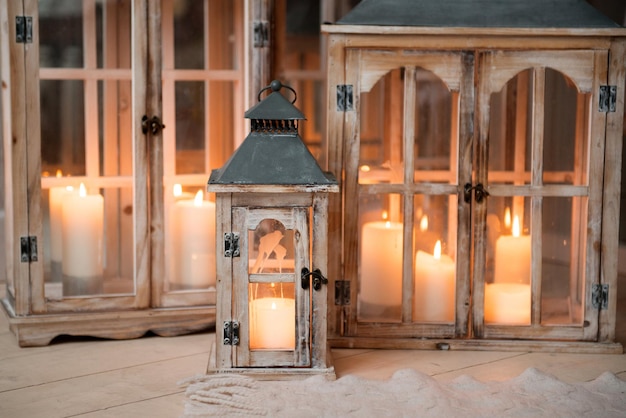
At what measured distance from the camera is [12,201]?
2607 millimetres

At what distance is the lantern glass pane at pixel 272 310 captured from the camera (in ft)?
7.15

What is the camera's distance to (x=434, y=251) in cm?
246

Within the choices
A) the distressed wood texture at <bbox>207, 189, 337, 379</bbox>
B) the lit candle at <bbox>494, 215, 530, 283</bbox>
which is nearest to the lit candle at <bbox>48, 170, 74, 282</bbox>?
the distressed wood texture at <bbox>207, 189, 337, 379</bbox>

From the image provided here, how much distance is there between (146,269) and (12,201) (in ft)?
1.48

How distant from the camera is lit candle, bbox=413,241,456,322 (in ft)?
8.06

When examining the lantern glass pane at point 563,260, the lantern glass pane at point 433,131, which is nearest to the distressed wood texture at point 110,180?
the lantern glass pane at point 433,131

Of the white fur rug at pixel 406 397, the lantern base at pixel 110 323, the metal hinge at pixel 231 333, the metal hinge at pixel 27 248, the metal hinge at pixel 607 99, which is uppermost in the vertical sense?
the metal hinge at pixel 607 99

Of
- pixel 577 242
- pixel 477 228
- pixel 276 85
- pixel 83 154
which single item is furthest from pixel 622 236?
pixel 83 154

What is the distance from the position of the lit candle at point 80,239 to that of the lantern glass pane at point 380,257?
778 millimetres

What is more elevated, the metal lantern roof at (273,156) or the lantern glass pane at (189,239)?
the metal lantern roof at (273,156)

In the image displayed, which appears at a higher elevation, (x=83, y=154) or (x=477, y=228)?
(x=83, y=154)

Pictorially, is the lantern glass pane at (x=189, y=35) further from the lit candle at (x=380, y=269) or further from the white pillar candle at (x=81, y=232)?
the lit candle at (x=380, y=269)

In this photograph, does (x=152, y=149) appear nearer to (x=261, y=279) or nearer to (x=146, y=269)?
(x=146, y=269)

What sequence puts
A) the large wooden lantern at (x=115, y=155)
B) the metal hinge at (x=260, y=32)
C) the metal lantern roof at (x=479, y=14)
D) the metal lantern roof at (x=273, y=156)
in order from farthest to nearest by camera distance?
1. the metal hinge at (x=260, y=32)
2. the large wooden lantern at (x=115, y=155)
3. the metal lantern roof at (x=479, y=14)
4. the metal lantern roof at (x=273, y=156)
